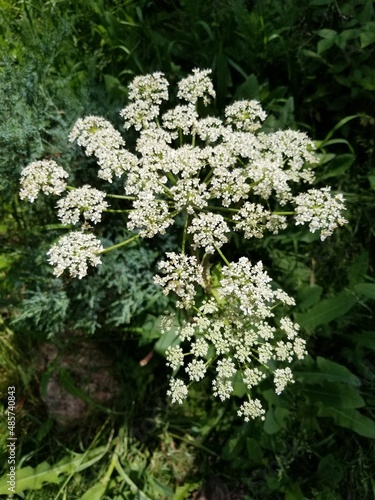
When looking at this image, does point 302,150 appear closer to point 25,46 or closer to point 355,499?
point 25,46

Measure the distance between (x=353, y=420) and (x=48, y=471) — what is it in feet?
8.38

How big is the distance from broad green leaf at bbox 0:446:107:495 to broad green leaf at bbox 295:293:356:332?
215 cm

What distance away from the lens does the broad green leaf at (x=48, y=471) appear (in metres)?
3.89

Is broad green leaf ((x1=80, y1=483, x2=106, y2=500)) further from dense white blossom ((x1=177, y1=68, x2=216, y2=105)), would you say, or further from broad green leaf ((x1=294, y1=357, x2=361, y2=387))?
dense white blossom ((x1=177, y1=68, x2=216, y2=105))

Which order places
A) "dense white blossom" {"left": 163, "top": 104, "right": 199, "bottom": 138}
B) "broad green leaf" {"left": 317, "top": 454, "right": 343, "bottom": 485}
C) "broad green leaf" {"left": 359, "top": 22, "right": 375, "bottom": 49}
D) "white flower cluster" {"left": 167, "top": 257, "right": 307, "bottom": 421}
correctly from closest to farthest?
"white flower cluster" {"left": 167, "top": 257, "right": 307, "bottom": 421}
"dense white blossom" {"left": 163, "top": 104, "right": 199, "bottom": 138}
"broad green leaf" {"left": 359, "top": 22, "right": 375, "bottom": 49}
"broad green leaf" {"left": 317, "top": 454, "right": 343, "bottom": 485}

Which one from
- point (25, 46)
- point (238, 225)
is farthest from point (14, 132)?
point (238, 225)

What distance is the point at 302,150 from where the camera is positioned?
113 inches

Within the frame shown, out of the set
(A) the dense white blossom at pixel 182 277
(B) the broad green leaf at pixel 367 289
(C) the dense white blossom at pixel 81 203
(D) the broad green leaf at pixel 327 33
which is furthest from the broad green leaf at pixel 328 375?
(D) the broad green leaf at pixel 327 33

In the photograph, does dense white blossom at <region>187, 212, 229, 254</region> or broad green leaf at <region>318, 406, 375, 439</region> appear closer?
dense white blossom at <region>187, 212, 229, 254</region>

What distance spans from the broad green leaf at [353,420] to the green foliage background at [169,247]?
0.04 ft

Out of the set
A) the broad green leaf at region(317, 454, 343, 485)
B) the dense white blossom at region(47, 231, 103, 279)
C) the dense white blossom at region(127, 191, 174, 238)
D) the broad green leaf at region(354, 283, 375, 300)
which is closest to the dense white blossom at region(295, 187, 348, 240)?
the dense white blossom at region(127, 191, 174, 238)

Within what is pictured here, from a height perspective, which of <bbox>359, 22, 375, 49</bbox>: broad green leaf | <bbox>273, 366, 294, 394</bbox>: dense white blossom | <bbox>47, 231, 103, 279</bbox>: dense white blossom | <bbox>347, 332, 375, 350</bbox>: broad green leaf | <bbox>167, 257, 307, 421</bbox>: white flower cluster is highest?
<bbox>359, 22, 375, 49</bbox>: broad green leaf

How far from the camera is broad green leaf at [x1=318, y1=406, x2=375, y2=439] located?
331 cm

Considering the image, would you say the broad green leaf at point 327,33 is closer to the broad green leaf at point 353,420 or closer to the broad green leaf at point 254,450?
the broad green leaf at point 353,420
